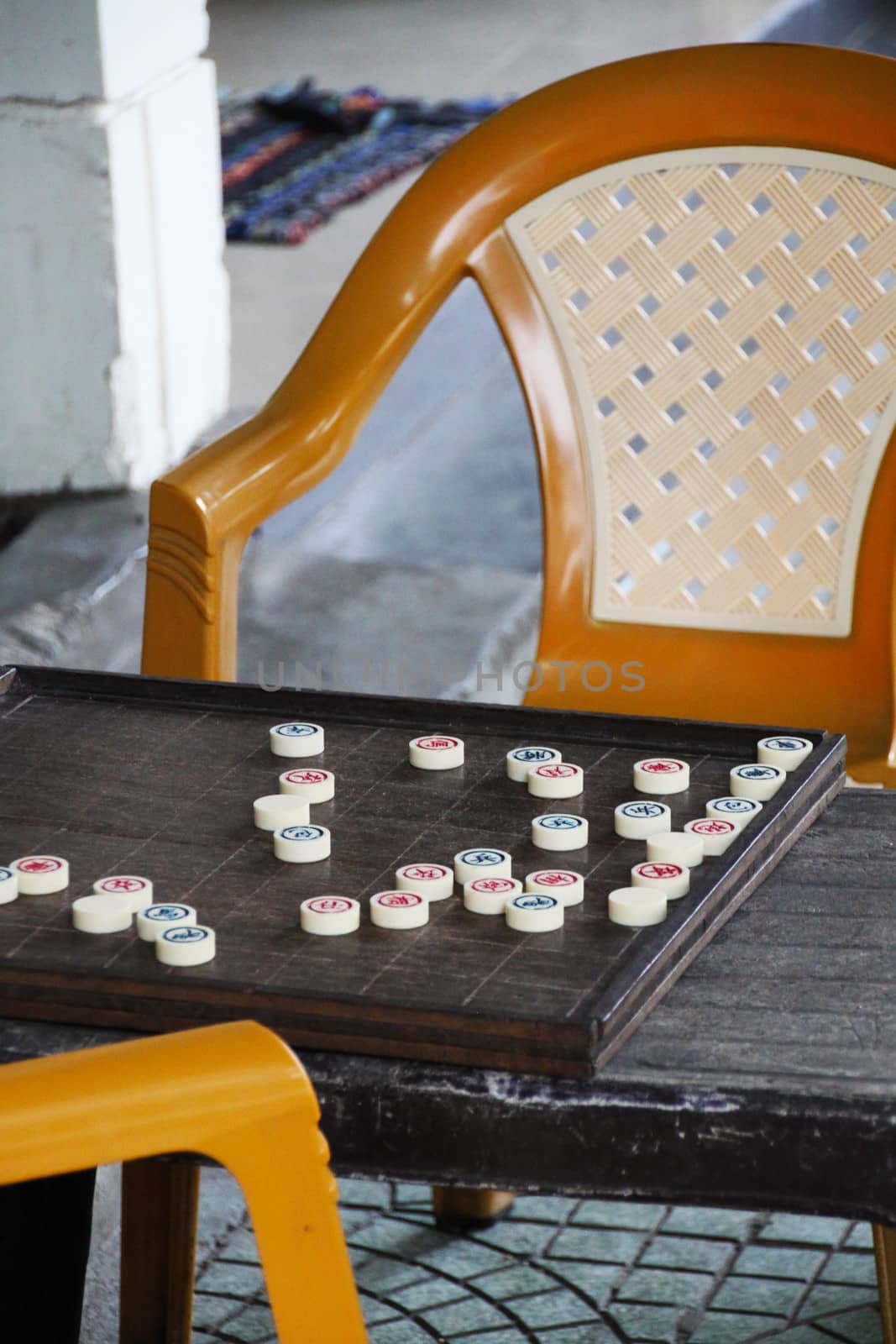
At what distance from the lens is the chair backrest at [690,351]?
1.87 metres

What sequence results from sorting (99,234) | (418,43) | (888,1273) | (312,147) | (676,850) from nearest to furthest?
1. (676,850)
2. (888,1273)
3. (99,234)
4. (312,147)
5. (418,43)

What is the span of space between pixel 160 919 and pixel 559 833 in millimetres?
237

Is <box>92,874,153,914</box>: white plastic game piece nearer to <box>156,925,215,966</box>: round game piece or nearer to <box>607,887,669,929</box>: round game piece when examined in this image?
<box>156,925,215,966</box>: round game piece

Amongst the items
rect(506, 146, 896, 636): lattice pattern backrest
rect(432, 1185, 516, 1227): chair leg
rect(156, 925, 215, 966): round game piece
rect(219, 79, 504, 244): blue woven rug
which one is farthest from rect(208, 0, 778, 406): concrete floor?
rect(156, 925, 215, 966): round game piece

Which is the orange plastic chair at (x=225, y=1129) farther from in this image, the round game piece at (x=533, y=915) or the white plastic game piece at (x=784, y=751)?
the white plastic game piece at (x=784, y=751)

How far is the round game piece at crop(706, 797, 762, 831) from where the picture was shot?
44.3 inches

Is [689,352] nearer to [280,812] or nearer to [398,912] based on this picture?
[280,812]

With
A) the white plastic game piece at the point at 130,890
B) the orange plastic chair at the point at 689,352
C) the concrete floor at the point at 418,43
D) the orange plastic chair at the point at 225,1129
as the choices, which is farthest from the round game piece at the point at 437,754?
the concrete floor at the point at 418,43

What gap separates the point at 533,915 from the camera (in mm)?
995

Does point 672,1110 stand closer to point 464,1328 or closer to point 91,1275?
point 464,1328

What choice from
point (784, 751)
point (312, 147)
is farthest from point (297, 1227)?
point (312, 147)

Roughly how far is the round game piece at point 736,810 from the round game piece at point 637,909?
117mm

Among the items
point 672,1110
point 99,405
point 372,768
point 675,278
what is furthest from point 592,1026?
point 99,405

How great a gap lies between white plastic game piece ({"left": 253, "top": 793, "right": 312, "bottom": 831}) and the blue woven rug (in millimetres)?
3770
